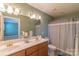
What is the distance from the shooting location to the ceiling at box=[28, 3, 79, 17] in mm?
1663

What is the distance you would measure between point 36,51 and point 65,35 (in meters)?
0.59

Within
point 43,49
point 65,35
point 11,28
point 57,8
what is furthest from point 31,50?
point 57,8

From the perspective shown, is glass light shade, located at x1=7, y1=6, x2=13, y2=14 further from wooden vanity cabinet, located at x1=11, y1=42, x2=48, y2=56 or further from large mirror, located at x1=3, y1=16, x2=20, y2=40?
wooden vanity cabinet, located at x1=11, y1=42, x2=48, y2=56

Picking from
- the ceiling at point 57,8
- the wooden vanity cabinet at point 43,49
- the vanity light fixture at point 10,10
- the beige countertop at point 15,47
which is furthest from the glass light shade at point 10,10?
the wooden vanity cabinet at point 43,49

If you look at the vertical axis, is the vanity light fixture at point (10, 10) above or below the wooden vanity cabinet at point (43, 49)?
above

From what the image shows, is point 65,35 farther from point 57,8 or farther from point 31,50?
point 31,50

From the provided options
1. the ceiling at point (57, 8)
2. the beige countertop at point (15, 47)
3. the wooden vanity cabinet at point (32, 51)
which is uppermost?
the ceiling at point (57, 8)

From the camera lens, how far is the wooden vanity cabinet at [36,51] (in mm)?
1598

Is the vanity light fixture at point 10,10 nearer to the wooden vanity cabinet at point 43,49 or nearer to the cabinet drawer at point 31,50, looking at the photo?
the cabinet drawer at point 31,50

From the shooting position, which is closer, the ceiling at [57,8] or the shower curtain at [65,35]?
the ceiling at [57,8]

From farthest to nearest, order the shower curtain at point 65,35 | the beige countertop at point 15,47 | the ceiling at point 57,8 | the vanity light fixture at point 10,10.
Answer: the shower curtain at point 65,35 → the ceiling at point 57,8 → the vanity light fixture at point 10,10 → the beige countertop at point 15,47

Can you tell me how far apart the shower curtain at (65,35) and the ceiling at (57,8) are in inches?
8.4

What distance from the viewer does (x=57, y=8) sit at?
1.73m

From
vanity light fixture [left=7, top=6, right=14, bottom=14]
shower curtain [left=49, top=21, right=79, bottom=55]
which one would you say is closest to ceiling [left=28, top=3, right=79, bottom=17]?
shower curtain [left=49, top=21, right=79, bottom=55]
